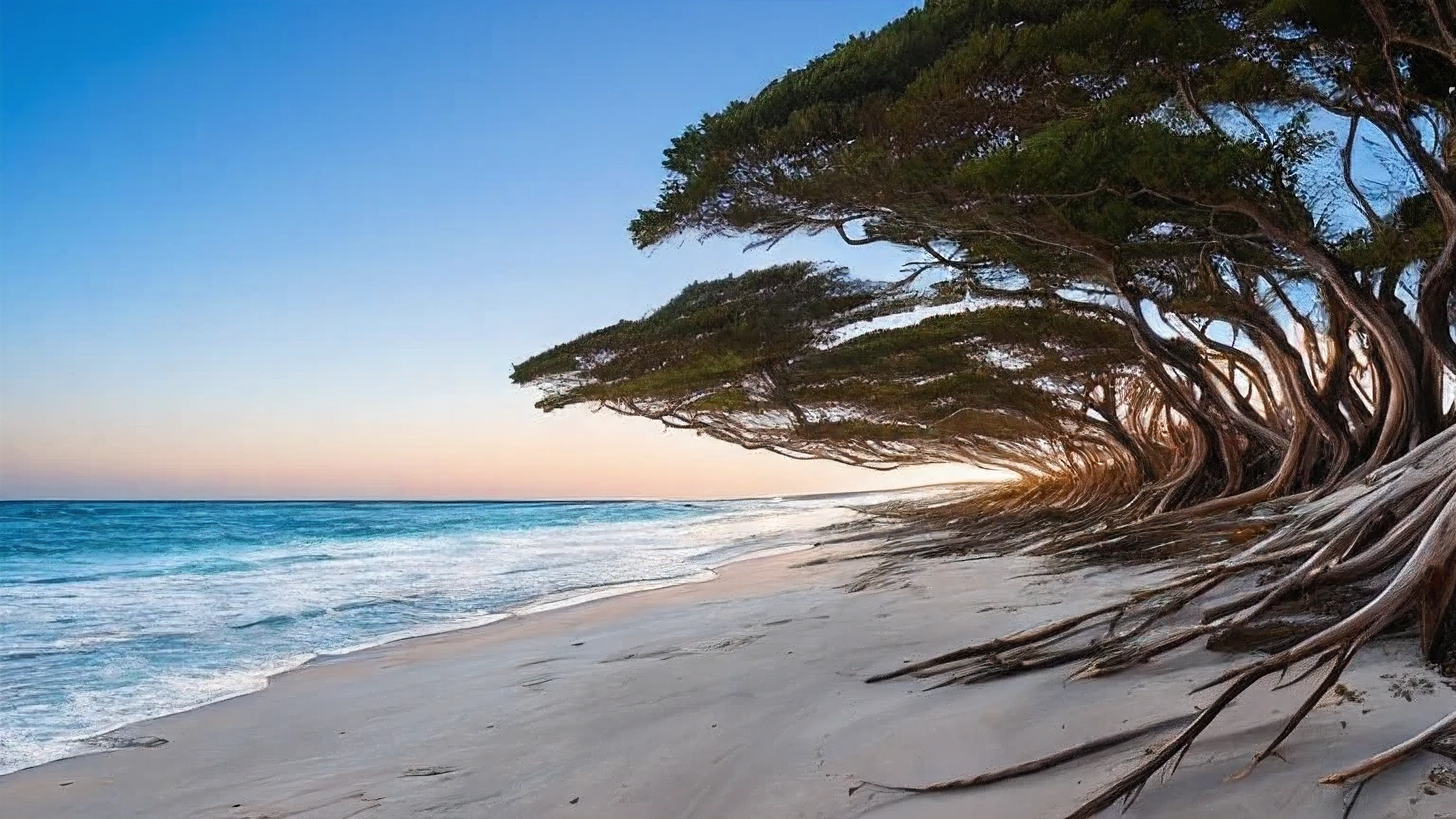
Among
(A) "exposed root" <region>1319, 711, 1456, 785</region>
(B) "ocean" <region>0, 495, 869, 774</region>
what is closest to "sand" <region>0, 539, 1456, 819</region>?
(A) "exposed root" <region>1319, 711, 1456, 785</region>

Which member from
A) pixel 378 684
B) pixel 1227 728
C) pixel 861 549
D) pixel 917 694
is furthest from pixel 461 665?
pixel 861 549

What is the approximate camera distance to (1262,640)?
2.79m

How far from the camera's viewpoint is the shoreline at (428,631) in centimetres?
378

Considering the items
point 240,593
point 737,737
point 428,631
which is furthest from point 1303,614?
point 240,593

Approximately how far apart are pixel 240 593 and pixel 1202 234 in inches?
409

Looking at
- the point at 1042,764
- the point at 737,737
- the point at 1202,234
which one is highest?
the point at 1202,234

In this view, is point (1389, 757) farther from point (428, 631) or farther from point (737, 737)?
point (428, 631)

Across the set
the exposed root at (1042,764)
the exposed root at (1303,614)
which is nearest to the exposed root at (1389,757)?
the exposed root at (1303,614)

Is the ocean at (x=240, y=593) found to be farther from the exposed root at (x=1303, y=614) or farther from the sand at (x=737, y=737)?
the exposed root at (x=1303, y=614)

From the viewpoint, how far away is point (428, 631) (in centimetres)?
682

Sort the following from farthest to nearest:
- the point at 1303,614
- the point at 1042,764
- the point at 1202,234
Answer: the point at 1202,234 → the point at 1303,614 → the point at 1042,764

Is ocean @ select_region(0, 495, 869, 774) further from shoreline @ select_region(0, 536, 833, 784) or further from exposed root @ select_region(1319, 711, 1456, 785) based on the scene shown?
exposed root @ select_region(1319, 711, 1456, 785)

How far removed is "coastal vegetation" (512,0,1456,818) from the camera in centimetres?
288

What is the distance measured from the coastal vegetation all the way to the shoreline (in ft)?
9.60
